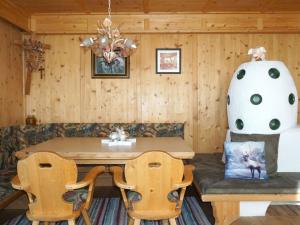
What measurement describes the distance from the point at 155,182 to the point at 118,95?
124 inches

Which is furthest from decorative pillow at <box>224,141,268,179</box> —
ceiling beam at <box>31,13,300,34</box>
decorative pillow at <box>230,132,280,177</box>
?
ceiling beam at <box>31,13,300,34</box>

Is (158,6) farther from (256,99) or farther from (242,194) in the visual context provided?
(242,194)

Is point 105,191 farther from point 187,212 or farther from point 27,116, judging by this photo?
point 27,116

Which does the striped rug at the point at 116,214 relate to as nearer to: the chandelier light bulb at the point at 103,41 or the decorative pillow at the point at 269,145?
the decorative pillow at the point at 269,145

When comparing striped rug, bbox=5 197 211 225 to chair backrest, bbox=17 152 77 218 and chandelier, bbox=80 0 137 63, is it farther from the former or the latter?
chandelier, bbox=80 0 137 63

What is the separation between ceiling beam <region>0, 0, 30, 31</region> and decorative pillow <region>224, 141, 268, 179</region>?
3.41 metres

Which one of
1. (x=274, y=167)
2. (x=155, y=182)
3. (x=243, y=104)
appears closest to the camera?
(x=155, y=182)

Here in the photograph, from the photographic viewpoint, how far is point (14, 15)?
4773 millimetres

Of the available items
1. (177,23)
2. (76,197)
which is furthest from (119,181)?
(177,23)

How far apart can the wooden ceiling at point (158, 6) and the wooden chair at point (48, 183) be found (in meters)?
2.91

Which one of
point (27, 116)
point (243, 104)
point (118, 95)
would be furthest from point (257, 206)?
point (27, 116)

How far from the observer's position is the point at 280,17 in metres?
5.29

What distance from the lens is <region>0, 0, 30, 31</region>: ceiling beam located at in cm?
445

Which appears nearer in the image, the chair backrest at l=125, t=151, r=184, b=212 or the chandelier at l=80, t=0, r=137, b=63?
the chair backrest at l=125, t=151, r=184, b=212
